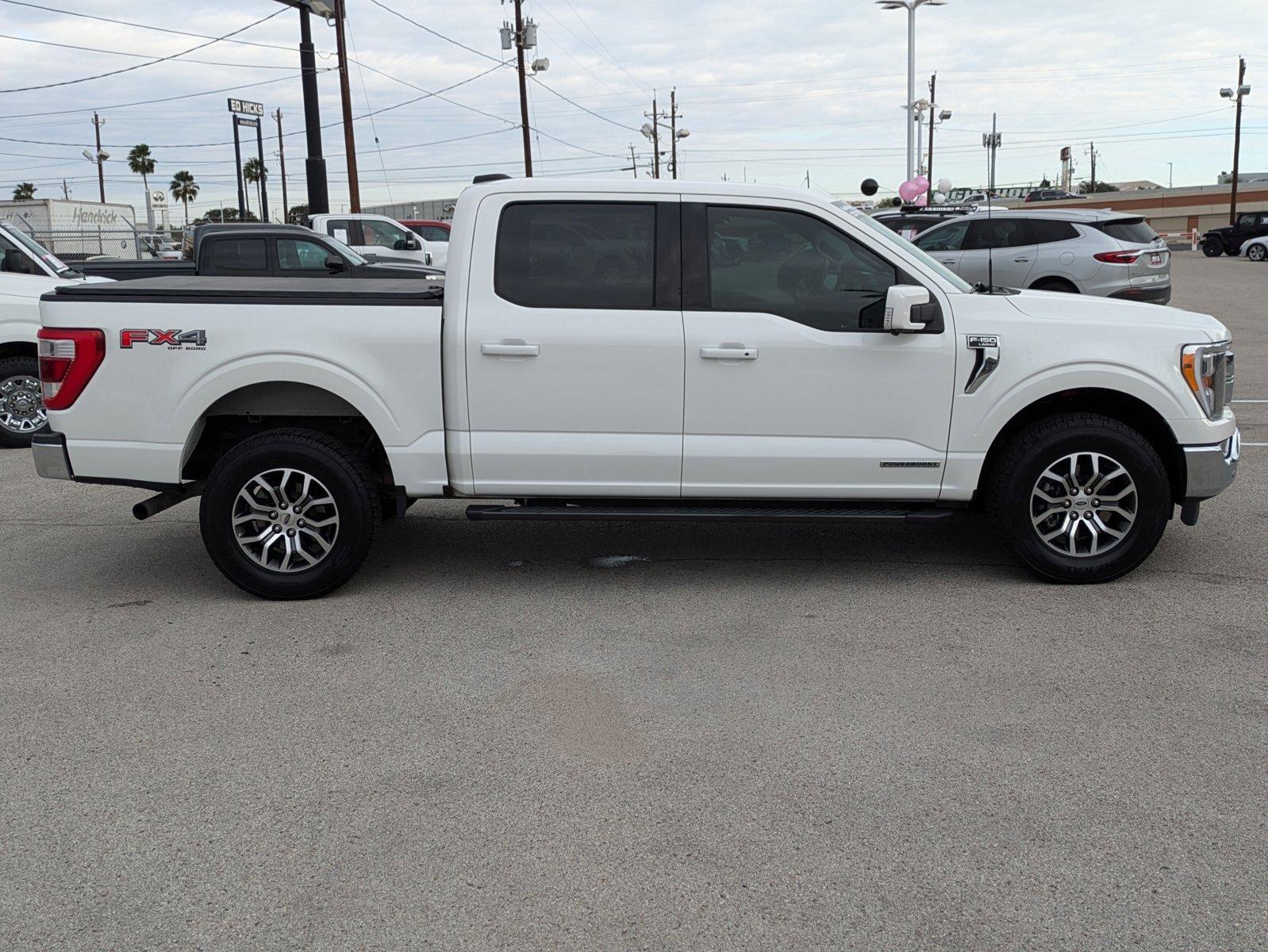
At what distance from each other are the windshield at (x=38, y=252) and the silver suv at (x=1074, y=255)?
10670 mm

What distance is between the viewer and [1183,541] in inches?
259

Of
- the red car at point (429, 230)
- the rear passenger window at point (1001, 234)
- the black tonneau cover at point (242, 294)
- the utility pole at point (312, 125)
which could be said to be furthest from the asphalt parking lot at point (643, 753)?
the red car at point (429, 230)

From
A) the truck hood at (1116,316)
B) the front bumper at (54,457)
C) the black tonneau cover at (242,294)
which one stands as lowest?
the front bumper at (54,457)

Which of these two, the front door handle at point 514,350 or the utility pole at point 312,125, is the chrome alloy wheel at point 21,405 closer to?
the front door handle at point 514,350

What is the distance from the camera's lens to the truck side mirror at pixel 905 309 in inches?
207

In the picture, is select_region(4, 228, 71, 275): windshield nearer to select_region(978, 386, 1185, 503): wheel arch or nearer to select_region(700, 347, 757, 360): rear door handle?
select_region(700, 347, 757, 360): rear door handle

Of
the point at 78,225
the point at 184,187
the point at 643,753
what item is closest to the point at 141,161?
the point at 184,187

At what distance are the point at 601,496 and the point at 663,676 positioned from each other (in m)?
1.26

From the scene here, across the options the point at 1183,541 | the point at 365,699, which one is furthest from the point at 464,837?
the point at 1183,541

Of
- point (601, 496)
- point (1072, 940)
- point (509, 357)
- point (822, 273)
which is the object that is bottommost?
point (1072, 940)

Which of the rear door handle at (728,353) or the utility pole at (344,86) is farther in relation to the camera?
the utility pole at (344,86)

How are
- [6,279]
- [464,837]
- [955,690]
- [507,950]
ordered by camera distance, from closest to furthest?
[507,950] → [464,837] → [955,690] → [6,279]

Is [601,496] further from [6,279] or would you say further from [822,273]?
[6,279]

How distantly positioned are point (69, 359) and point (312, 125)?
1811 cm
